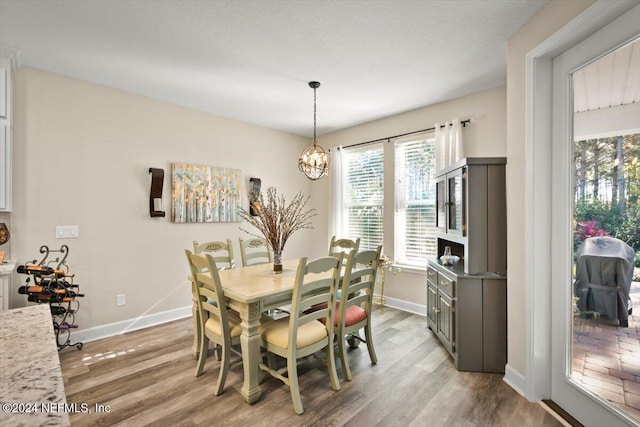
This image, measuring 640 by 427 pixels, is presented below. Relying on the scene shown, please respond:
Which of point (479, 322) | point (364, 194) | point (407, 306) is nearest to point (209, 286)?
point (479, 322)

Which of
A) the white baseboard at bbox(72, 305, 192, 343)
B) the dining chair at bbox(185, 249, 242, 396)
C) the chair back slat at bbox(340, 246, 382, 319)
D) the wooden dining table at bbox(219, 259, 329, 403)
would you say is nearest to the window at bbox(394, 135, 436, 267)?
the chair back slat at bbox(340, 246, 382, 319)

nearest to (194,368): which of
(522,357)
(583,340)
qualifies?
(522,357)

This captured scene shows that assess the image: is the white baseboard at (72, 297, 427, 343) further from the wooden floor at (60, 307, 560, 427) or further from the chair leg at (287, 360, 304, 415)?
the chair leg at (287, 360, 304, 415)

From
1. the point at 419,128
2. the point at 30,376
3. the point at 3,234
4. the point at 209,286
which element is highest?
the point at 419,128

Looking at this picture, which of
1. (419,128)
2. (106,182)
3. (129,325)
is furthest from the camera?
(419,128)

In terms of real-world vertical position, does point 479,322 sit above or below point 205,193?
below

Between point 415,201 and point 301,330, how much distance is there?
8.45ft

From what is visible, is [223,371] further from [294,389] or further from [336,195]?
[336,195]

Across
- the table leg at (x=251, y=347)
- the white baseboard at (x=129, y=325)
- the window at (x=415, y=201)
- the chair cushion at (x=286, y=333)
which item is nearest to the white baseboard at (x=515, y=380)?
the chair cushion at (x=286, y=333)

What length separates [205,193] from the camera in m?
4.07

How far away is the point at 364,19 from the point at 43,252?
3514mm

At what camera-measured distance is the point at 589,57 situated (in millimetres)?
1830

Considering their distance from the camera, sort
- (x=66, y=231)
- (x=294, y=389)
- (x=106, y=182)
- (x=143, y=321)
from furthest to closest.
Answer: (x=143, y=321)
(x=106, y=182)
(x=66, y=231)
(x=294, y=389)

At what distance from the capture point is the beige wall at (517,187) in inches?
85.9
